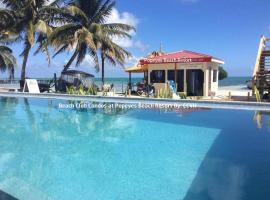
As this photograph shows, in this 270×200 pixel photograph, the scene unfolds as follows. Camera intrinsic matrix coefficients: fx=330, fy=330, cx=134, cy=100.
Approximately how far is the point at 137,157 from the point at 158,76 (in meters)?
12.4

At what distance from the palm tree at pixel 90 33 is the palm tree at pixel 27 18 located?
4.18 ft

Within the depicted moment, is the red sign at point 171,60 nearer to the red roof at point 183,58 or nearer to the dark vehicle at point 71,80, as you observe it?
the red roof at point 183,58

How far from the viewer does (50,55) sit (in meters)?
22.6

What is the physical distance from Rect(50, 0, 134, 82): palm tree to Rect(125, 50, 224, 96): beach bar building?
2.91 meters

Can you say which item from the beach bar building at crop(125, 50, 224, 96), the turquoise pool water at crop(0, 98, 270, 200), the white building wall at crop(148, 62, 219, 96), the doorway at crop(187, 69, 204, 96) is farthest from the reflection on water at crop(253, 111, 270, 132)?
the doorway at crop(187, 69, 204, 96)

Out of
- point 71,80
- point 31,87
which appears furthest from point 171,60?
point 31,87

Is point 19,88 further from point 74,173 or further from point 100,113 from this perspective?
point 74,173

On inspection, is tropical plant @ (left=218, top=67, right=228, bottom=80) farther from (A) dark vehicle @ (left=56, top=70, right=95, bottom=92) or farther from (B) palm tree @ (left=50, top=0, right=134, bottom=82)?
(A) dark vehicle @ (left=56, top=70, right=95, bottom=92)

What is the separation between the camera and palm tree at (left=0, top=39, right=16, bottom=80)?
1110 inches

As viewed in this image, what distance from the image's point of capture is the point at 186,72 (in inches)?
722

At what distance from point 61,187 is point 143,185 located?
133 centimetres

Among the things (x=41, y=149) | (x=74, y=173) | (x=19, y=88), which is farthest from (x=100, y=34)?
(x=74, y=173)

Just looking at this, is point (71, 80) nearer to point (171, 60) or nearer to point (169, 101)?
point (171, 60)

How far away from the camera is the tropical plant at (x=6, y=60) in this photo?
1110 inches
